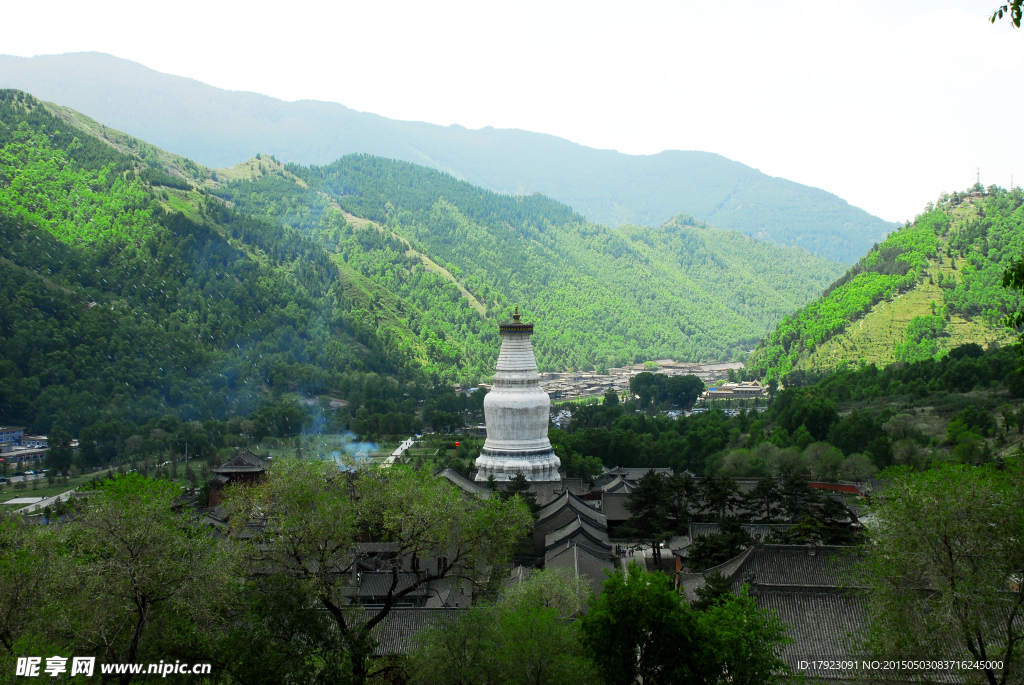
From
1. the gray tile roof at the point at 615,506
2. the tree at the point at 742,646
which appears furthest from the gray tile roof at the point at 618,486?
the tree at the point at 742,646

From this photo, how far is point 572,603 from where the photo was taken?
1299 inches

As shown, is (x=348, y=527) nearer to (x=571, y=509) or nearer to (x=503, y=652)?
(x=503, y=652)

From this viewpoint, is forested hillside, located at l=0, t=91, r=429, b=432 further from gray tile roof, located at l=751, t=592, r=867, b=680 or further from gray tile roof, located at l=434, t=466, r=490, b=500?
gray tile roof, located at l=751, t=592, r=867, b=680

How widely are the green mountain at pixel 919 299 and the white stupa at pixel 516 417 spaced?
65.5 metres

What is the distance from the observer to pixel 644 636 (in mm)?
25375

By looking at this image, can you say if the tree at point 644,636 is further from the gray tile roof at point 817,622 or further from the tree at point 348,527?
the gray tile roof at point 817,622

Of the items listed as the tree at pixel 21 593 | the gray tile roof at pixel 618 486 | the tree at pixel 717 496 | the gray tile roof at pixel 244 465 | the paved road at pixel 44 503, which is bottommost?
the paved road at pixel 44 503

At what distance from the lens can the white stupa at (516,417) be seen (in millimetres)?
62031

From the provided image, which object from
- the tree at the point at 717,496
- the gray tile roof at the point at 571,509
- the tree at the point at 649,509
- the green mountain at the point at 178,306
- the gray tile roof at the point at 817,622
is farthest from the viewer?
the green mountain at the point at 178,306

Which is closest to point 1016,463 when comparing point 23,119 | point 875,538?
point 875,538

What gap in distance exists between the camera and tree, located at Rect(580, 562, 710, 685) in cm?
2494

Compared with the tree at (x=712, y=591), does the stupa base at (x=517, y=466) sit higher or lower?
lower

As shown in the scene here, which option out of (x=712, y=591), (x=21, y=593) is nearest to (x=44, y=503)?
(x=21, y=593)

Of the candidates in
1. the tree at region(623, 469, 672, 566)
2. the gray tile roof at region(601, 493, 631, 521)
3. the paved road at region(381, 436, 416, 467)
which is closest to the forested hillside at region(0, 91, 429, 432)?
the paved road at region(381, 436, 416, 467)
